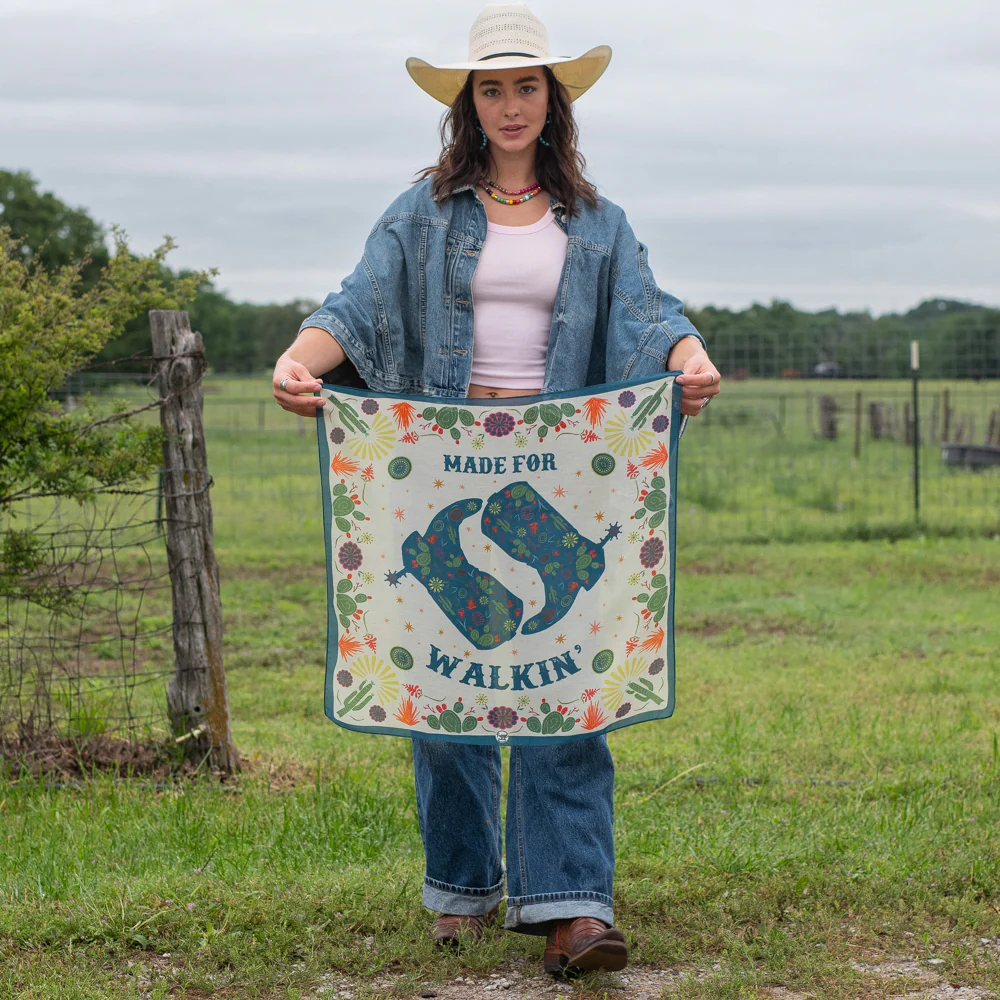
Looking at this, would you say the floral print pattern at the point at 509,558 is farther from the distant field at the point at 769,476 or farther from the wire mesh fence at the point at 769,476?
the distant field at the point at 769,476

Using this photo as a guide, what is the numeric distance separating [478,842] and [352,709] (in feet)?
1.62

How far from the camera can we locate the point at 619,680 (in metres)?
3.20

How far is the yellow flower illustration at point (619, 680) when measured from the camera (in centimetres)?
318

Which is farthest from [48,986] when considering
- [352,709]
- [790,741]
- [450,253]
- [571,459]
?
[790,741]

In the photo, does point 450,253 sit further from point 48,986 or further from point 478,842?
point 48,986

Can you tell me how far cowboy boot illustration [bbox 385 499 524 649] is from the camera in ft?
10.4

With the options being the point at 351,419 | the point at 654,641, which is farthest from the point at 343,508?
the point at 654,641

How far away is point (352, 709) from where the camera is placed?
10.6 feet

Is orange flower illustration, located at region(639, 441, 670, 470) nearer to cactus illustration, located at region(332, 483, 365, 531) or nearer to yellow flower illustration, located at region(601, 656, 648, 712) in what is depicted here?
yellow flower illustration, located at region(601, 656, 648, 712)

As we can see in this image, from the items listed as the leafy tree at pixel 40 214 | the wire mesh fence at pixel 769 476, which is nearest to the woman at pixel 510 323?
the wire mesh fence at pixel 769 476

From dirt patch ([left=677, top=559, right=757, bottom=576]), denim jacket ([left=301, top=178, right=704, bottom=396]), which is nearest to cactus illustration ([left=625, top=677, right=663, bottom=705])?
denim jacket ([left=301, top=178, right=704, bottom=396])

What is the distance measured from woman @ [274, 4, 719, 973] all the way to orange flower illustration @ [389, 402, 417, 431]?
0.08m

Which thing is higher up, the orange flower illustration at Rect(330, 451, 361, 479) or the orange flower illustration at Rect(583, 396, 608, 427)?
the orange flower illustration at Rect(583, 396, 608, 427)

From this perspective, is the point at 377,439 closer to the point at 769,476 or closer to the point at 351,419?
the point at 351,419
